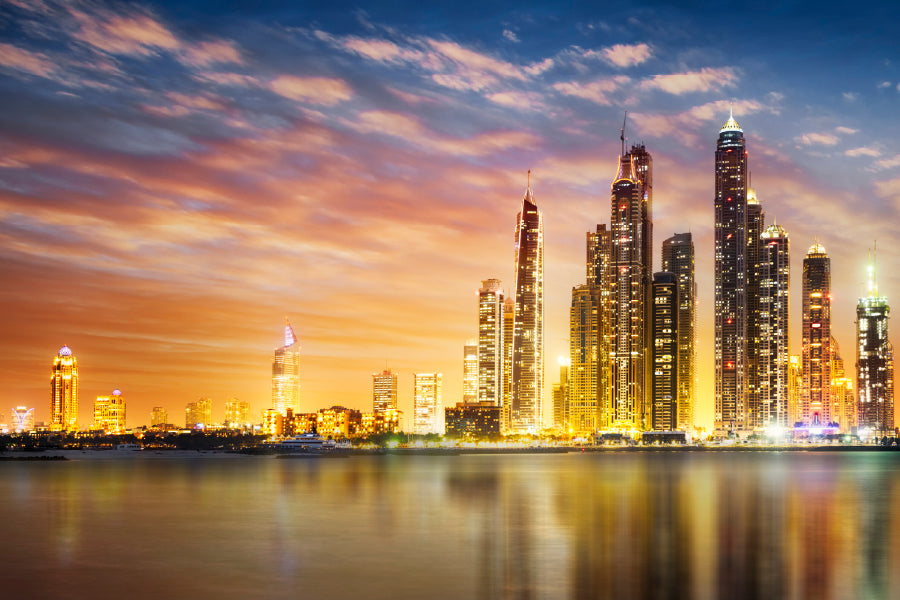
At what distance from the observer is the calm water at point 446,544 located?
4450 centimetres

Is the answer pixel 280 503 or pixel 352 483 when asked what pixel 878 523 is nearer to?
pixel 280 503

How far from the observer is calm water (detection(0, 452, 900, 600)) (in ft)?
146

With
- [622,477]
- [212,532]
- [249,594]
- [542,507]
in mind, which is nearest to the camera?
[249,594]

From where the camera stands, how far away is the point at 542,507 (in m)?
88.2

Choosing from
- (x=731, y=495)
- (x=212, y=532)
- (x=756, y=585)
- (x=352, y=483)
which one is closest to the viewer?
(x=756, y=585)

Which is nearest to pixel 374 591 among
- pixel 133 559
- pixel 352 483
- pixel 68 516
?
pixel 133 559

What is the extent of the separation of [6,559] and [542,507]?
4968 centimetres

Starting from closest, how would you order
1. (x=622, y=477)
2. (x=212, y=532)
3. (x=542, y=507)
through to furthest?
(x=212, y=532), (x=542, y=507), (x=622, y=477)

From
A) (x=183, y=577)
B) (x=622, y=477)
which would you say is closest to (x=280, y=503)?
(x=183, y=577)

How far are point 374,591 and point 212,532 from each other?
90.7 feet

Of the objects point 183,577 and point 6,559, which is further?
point 6,559

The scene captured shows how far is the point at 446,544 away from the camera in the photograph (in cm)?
5938

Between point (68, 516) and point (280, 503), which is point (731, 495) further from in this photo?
point (68, 516)

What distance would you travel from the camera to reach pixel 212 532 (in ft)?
218
